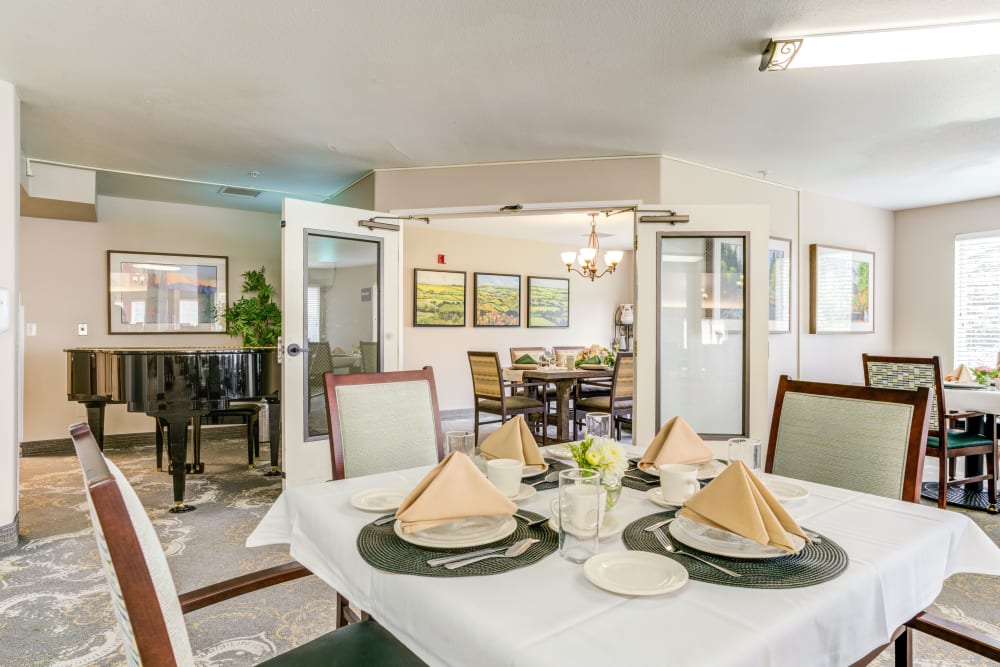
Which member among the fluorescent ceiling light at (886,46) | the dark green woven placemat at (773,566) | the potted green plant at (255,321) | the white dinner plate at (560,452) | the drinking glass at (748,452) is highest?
the fluorescent ceiling light at (886,46)

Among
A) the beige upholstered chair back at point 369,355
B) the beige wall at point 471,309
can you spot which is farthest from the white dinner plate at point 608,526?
the beige wall at point 471,309

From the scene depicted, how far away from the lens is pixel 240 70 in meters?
2.88

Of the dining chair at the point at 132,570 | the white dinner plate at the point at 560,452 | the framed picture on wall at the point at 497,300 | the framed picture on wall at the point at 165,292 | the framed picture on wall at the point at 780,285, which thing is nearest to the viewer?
the dining chair at the point at 132,570

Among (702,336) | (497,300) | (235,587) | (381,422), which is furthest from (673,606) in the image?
(497,300)

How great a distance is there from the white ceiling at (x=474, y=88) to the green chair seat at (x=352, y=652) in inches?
88.4

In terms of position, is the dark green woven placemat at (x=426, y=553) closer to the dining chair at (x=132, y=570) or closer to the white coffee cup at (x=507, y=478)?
the white coffee cup at (x=507, y=478)

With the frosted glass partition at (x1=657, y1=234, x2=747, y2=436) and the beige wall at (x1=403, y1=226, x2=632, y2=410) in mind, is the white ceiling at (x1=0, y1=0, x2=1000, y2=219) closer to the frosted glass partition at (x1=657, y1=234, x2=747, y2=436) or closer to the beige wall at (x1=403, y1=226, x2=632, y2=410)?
the frosted glass partition at (x1=657, y1=234, x2=747, y2=436)

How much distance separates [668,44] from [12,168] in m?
3.45

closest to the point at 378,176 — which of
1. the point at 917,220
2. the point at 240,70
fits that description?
the point at 240,70

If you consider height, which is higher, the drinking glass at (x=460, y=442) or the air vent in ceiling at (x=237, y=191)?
the air vent in ceiling at (x=237, y=191)

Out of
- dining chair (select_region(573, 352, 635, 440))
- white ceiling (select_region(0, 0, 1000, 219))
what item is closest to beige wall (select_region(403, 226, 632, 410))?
dining chair (select_region(573, 352, 635, 440))

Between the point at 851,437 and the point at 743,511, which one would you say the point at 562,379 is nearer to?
the point at 851,437

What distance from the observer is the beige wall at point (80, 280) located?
517cm

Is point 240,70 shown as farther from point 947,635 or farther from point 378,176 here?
point 947,635
